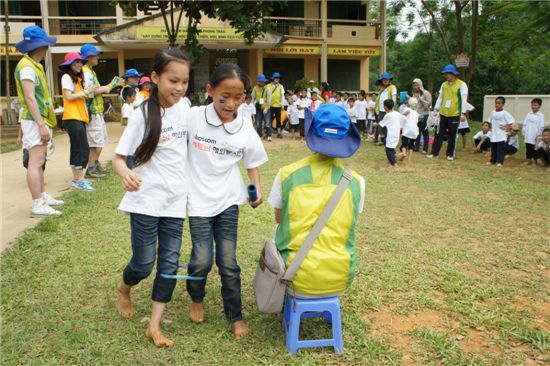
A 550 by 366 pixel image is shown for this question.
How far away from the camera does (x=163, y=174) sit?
108 inches

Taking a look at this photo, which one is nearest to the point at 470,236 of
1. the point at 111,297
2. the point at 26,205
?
the point at 111,297

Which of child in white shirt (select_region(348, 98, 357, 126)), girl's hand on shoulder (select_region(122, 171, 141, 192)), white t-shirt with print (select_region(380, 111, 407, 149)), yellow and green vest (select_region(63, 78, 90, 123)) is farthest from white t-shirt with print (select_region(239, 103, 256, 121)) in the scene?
girl's hand on shoulder (select_region(122, 171, 141, 192))

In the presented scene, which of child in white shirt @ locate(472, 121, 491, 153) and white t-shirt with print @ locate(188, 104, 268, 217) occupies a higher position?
white t-shirt with print @ locate(188, 104, 268, 217)

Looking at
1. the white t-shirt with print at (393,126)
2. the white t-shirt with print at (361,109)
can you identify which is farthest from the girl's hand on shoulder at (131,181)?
the white t-shirt with print at (361,109)

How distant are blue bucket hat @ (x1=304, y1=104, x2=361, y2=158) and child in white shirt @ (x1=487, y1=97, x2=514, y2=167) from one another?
302 inches

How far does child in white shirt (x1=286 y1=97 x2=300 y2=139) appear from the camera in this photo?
575 inches

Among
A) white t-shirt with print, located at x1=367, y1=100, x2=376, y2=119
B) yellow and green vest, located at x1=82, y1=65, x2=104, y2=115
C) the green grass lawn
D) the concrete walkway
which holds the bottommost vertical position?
the green grass lawn

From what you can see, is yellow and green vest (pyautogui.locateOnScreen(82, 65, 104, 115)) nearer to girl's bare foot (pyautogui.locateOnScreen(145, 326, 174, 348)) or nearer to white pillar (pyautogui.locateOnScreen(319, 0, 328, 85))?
girl's bare foot (pyautogui.locateOnScreen(145, 326, 174, 348))

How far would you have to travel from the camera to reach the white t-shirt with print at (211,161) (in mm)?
2803

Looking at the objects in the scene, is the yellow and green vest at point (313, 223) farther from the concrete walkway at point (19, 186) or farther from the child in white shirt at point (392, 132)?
the child in white shirt at point (392, 132)

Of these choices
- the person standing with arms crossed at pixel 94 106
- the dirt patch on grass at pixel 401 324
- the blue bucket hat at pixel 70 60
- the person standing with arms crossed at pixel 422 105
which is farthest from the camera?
the person standing with arms crossed at pixel 422 105

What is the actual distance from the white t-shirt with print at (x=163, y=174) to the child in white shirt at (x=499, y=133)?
8.07 m

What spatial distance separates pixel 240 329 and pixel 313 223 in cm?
81

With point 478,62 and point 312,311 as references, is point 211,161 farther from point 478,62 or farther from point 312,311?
point 478,62
